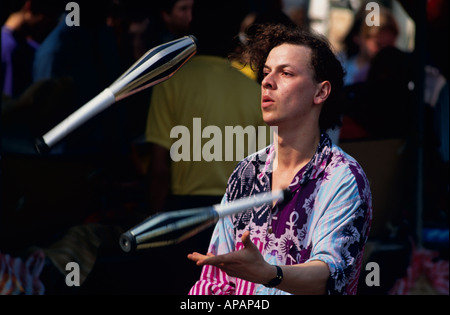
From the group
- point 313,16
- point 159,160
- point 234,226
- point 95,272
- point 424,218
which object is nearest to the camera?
point 234,226

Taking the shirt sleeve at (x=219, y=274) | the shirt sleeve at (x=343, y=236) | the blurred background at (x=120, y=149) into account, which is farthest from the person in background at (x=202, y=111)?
the shirt sleeve at (x=343, y=236)

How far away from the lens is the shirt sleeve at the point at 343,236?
2.02 m

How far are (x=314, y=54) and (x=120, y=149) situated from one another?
79.5 inches

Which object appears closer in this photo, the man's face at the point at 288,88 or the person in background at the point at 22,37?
the man's face at the point at 288,88

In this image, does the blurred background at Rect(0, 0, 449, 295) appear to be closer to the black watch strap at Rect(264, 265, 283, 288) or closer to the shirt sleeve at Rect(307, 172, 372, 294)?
the shirt sleeve at Rect(307, 172, 372, 294)

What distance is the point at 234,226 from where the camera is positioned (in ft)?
7.63

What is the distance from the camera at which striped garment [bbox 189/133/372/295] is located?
2.06 meters

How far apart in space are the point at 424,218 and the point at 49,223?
2200 millimetres

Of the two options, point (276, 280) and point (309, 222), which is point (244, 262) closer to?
point (276, 280)

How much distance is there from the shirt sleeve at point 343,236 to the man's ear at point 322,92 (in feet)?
1.01

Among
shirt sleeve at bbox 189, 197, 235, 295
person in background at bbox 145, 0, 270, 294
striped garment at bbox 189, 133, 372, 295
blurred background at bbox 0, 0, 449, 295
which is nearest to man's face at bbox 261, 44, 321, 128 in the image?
striped garment at bbox 189, 133, 372, 295

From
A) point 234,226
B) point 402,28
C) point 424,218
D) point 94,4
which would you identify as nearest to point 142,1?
point 94,4

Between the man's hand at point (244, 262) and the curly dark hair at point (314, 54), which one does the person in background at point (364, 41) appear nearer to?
the curly dark hair at point (314, 54)
